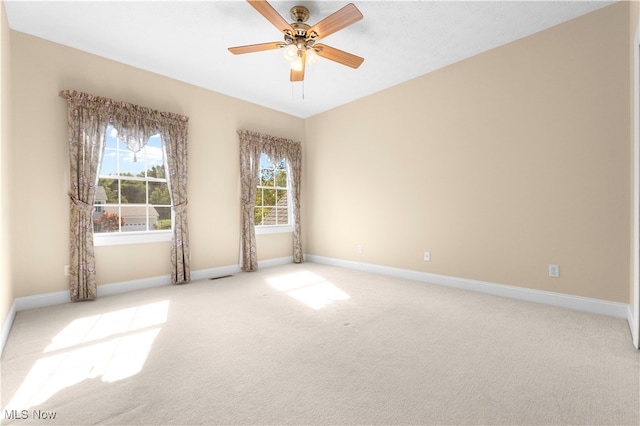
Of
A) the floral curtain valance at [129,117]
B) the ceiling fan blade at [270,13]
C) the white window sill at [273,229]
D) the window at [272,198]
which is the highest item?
the ceiling fan blade at [270,13]

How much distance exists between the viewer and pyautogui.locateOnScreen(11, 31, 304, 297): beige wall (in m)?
3.22

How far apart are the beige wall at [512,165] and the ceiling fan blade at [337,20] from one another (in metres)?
2.11

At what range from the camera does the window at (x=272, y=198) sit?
5.52m

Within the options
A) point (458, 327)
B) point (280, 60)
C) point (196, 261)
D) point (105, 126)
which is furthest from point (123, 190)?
point (458, 327)

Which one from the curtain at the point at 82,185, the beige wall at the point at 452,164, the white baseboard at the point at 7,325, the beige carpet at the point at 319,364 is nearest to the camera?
the beige carpet at the point at 319,364

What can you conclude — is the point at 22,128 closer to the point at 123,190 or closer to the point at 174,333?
the point at 123,190

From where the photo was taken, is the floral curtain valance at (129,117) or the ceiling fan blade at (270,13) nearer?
the ceiling fan blade at (270,13)

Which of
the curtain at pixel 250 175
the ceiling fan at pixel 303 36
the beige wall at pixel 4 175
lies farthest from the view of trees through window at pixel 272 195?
the beige wall at pixel 4 175

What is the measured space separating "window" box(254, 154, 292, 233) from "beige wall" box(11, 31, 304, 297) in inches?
22.4

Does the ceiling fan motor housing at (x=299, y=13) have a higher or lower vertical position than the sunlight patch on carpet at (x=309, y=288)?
higher

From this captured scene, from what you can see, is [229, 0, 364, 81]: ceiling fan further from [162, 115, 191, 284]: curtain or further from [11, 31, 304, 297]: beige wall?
[11, 31, 304, 297]: beige wall

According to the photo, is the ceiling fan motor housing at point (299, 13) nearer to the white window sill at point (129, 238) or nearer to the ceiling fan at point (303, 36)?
the ceiling fan at point (303, 36)

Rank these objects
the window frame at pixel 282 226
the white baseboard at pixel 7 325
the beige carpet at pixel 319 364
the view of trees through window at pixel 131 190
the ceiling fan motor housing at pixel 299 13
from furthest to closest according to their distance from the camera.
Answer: the window frame at pixel 282 226
the view of trees through window at pixel 131 190
the ceiling fan motor housing at pixel 299 13
the white baseboard at pixel 7 325
the beige carpet at pixel 319 364

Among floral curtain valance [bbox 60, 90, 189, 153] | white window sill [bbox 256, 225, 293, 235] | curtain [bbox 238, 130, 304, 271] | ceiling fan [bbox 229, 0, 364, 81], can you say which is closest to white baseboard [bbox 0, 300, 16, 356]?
floral curtain valance [bbox 60, 90, 189, 153]
